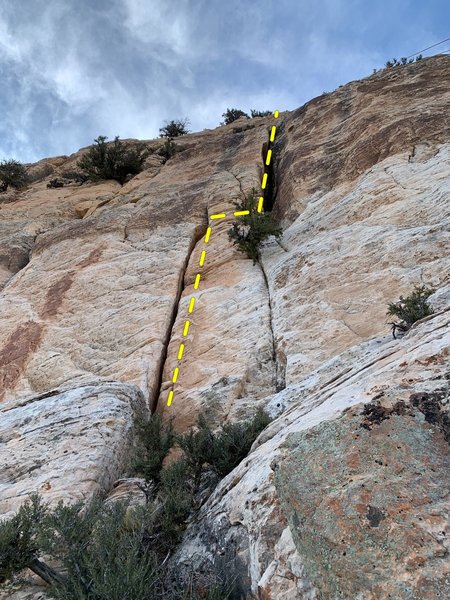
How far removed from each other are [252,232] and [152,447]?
4.78 meters

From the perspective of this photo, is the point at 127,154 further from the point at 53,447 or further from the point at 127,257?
the point at 53,447

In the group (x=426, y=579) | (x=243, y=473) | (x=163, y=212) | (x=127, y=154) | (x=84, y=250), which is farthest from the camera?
(x=127, y=154)

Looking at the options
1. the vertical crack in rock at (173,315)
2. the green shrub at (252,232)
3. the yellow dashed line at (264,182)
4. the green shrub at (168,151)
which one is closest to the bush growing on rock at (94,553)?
the vertical crack in rock at (173,315)

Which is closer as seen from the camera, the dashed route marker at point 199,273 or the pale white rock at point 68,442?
the pale white rock at point 68,442

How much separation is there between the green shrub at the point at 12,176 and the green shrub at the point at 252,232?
13882mm

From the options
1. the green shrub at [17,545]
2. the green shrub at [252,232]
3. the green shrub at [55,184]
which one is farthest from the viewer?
the green shrub at [55,184]

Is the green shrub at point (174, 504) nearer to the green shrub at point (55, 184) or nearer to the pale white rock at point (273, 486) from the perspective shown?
the pale white rock at point (273, 486)

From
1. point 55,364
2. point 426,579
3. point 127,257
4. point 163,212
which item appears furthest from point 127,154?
point 426,579

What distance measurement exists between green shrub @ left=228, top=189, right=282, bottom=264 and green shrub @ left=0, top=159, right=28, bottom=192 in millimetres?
13882

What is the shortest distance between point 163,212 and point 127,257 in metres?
1.98

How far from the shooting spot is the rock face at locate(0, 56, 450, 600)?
2152 mm

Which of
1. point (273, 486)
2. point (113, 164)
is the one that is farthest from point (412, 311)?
point (113, 164)

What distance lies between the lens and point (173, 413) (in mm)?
5848

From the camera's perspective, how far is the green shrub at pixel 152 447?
4406 mm
